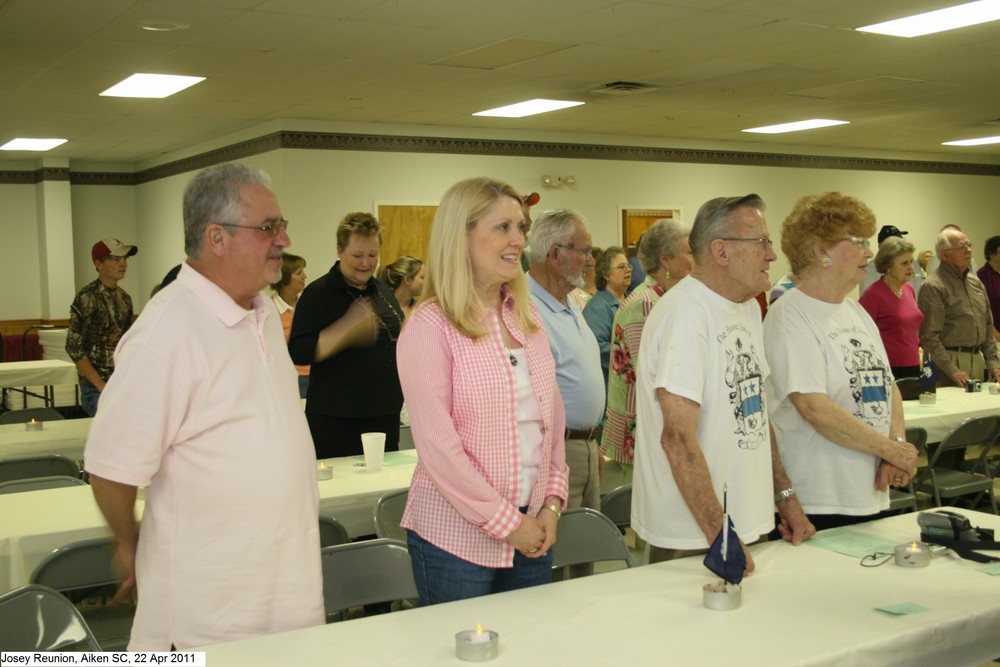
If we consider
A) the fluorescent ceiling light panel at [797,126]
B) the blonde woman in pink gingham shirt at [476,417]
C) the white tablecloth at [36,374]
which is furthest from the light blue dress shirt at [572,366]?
the fluorescent ceiling light panel at [797,126]

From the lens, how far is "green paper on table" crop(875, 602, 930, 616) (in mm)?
2121

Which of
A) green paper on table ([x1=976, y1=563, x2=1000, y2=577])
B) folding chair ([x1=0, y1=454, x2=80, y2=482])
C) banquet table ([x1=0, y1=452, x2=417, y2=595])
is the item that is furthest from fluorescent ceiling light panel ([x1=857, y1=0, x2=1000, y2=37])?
folding chair ([x1=0, y1=454, x2=80, y2=482])

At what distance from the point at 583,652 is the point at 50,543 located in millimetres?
2025

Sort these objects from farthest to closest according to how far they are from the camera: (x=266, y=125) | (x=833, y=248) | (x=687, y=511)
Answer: (x=266, y=125)
(x=833, y=248)
(x=687, y=511)

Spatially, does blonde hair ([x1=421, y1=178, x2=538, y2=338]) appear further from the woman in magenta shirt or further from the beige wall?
the beige wall

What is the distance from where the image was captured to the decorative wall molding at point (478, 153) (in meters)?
11.1

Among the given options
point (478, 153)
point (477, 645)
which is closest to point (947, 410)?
point (477, 645)

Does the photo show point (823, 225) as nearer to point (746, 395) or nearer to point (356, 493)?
point (746, 395)

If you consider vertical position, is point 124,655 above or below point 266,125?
below

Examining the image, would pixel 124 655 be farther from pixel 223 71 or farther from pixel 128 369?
pixel 223 71

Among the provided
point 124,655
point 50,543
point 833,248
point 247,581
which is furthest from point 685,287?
point 50,543

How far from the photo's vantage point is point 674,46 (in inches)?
297

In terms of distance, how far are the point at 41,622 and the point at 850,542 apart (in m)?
2.02

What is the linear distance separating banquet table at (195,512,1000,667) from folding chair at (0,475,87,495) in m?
2.29
